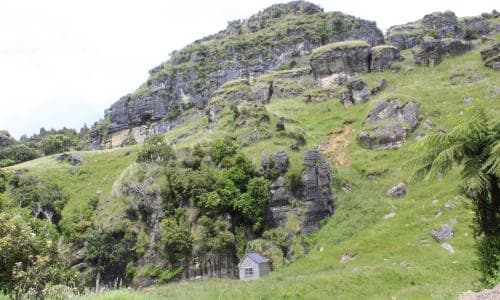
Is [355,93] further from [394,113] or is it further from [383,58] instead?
[383,58]

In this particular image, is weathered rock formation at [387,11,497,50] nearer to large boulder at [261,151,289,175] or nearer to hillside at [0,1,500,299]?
hillside at [0,1,500,299]

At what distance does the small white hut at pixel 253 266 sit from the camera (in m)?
46.0

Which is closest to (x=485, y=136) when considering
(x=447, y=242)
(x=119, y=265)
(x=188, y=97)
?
(x=447, y=242)

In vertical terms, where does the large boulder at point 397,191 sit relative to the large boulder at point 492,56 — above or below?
below

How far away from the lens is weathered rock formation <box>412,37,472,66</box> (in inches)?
3538

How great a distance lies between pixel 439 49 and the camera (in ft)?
297

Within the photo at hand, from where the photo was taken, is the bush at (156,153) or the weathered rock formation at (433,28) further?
the weathered rock formation at (433,28)

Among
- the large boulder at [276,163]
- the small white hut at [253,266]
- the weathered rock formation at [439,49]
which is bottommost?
the small white hut at [253,266]

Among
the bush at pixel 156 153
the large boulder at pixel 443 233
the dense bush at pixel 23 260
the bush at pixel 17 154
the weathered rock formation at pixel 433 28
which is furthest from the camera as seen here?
the weathered rock formation at pixel 433 28

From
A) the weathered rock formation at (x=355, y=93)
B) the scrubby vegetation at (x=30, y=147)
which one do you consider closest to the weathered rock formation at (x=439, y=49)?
the weathered rock formation at (x=355, y=93)

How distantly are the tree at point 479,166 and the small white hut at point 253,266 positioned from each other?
29.1 metres

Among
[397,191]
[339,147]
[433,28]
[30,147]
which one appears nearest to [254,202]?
[397,191]

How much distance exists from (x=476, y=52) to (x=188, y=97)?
80387mm

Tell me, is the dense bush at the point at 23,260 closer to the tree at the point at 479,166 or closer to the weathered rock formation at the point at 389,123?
the tree at the point at 479,166
